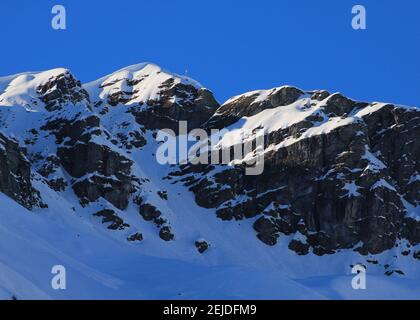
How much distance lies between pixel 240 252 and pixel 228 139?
37.4 m

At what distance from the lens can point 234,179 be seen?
17050 cm

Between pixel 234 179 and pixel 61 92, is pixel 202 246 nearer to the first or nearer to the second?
pixel 234 179

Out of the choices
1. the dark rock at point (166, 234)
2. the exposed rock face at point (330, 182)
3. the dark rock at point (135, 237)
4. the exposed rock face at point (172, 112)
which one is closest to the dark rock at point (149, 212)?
the dark rock at point (166, 234)

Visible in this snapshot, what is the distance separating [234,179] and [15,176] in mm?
58781

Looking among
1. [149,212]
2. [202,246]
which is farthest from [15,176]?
[202,246]

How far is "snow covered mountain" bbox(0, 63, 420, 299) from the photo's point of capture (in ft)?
479

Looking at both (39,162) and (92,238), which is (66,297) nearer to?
(92,238)

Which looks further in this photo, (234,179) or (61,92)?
(61,92)

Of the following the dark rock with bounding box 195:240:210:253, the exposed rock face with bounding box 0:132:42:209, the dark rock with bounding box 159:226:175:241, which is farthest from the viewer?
the dark rock with bounding box 195:240:210:253

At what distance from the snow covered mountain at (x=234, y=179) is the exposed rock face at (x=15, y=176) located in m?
0.21

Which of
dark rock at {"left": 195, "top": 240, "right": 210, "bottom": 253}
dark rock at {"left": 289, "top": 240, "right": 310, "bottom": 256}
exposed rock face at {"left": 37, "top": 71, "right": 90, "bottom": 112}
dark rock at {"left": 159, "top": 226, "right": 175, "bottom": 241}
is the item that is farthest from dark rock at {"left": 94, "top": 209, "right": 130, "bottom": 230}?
exposed rock face at {"left": 37, "top": 71, "right": 90, "bottom": 112}

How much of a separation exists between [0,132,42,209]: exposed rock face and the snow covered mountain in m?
0.21

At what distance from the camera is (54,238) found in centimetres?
9538

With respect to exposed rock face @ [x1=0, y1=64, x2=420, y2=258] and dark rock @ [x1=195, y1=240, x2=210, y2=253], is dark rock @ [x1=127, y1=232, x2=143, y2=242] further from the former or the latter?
dark rock @ [x1=195, y1=240, x2=210, y2=253]
